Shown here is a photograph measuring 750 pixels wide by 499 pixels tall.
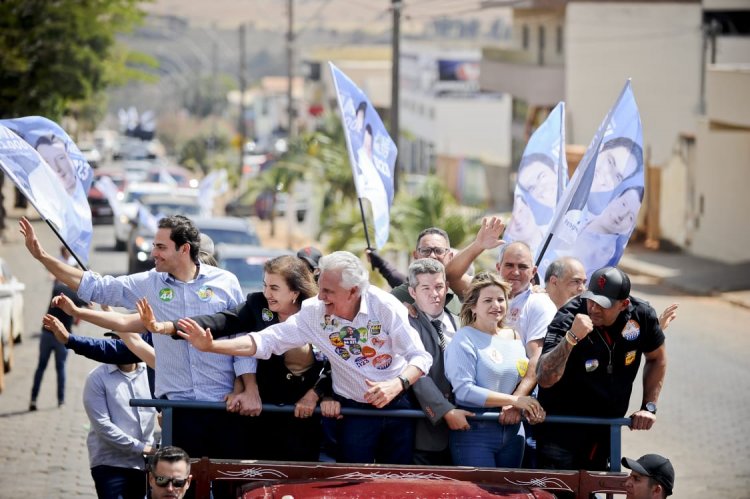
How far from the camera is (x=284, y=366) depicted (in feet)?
23.3

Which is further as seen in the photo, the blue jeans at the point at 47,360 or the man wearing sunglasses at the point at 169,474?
the blue jeans at the point at 47,360

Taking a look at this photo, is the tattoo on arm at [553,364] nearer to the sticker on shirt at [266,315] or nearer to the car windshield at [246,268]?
the sticker on shirt at [266,315]

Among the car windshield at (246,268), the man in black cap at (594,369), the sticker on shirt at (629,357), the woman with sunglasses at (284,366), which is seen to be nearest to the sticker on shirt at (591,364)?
the man in black cap at (594,369)

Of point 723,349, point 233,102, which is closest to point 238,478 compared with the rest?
point 723,349

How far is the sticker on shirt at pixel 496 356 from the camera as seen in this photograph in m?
7.01

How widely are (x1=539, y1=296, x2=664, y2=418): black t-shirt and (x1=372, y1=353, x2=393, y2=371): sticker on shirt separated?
31.2 inches

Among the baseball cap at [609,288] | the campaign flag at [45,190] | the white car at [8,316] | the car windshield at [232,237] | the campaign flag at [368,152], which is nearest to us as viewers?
the baseball cap at [609,288]

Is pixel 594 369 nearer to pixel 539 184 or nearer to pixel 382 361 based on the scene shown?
pixel 382 361

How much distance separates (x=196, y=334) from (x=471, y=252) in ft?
6.68

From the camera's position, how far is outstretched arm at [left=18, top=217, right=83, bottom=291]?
722 cm

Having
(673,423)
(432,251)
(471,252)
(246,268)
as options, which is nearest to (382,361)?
(471,252)

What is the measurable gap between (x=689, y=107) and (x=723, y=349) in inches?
778

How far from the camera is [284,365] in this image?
23.3 feet

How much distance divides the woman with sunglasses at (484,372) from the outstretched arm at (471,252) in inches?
29.5
